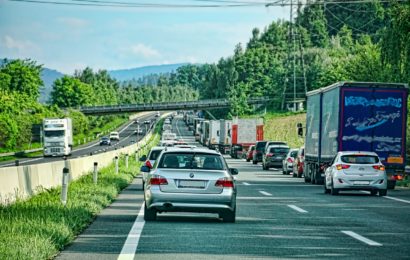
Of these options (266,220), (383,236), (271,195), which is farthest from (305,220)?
(271,195)

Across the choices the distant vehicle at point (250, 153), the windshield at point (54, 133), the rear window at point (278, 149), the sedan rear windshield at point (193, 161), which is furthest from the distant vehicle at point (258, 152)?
the sedan rear windshield at point (193, 161)

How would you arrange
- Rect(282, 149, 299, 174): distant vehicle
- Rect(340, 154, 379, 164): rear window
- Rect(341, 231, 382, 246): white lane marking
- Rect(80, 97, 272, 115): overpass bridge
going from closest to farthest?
1. Rect(341, 231, 382, 246): white lane marking
2. Rect(340, 154, 379, 164): rear window
3. Rect(282, 149, 299, 174): distant vehicle
4. Rect(80, 97, 272, 115): overpass bridge

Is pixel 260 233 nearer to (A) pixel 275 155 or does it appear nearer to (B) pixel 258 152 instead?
(A) pixel 275 155

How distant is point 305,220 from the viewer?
780 inches

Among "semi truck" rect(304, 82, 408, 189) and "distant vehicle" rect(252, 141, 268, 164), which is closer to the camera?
"semi truck" rect(304, 82, 408, 189)

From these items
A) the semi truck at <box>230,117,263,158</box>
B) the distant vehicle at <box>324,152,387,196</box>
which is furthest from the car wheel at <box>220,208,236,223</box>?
the semi truck at <box>230,117,263,158</box>

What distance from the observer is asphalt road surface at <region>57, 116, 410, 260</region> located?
45.0 ft

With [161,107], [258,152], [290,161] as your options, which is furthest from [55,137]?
[161,107]

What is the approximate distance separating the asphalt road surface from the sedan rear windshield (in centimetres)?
106

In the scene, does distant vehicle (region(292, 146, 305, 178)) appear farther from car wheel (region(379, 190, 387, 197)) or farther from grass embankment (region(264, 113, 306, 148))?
grass embankment (region(264, 113, 306, 148))

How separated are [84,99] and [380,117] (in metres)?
160

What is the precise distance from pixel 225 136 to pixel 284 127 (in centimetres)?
3547

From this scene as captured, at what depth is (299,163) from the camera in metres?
46.2

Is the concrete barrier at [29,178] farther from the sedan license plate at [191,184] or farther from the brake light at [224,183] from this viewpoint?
the brake light at [224,183]
